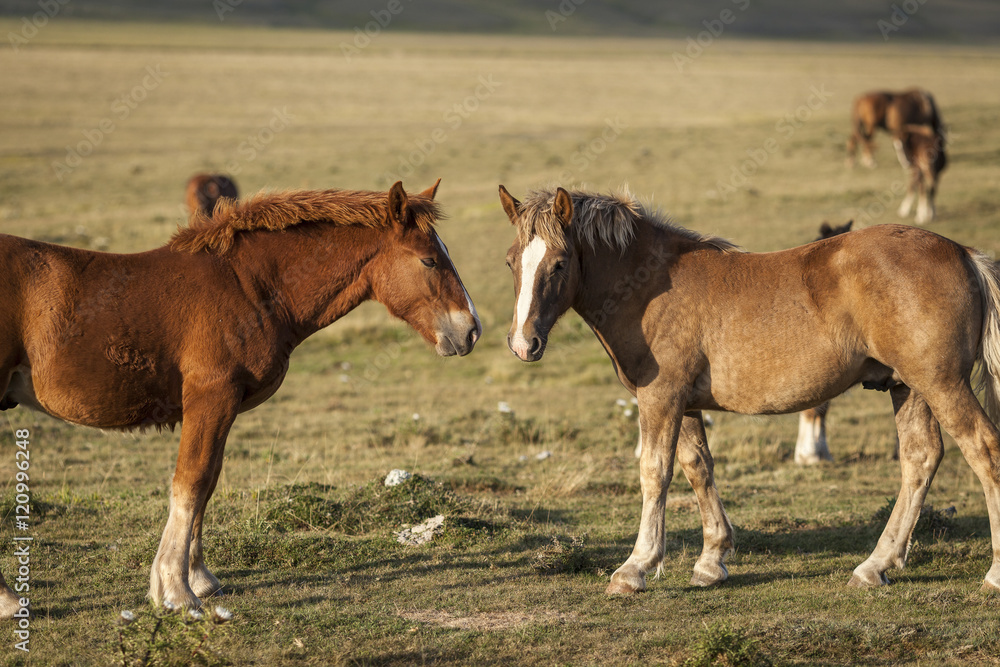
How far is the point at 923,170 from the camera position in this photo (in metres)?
21.9

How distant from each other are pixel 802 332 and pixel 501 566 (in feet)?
9.22

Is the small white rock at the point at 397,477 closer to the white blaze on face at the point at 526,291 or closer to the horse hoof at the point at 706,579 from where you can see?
the white blaze on face at the point at 526,291

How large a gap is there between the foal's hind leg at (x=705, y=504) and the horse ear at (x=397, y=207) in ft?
8.39

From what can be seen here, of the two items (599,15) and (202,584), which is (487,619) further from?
(599,15)

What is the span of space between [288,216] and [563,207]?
1.84m

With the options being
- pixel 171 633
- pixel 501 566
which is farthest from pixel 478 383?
pixel 171 633

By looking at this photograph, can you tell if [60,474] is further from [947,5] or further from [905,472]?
[947,5]

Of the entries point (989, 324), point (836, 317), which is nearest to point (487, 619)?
point (836, 317)

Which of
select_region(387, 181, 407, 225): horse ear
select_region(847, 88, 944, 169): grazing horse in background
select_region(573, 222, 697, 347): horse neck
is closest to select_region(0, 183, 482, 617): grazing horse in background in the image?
select_region(387, 181, 407, 225): horse ear

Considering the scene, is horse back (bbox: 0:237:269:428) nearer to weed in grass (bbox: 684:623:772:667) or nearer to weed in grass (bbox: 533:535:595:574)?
weed in grass (bbox: 533:535:595:574)

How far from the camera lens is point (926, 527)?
777 centimetres

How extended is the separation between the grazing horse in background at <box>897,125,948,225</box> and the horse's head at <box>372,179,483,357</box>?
1839 cm

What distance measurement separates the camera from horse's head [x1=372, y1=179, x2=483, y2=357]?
6.09 meters

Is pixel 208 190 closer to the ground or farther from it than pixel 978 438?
closer to the ground
